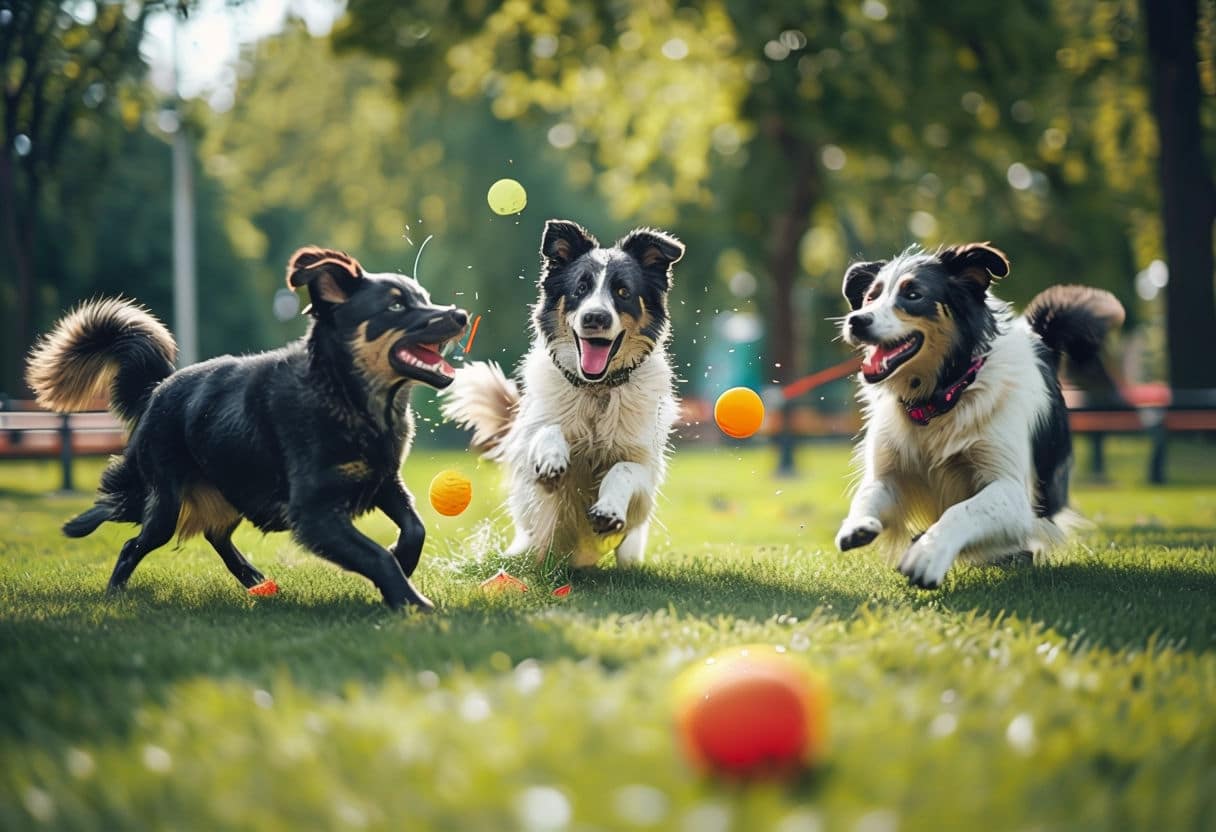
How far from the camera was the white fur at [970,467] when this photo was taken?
4879 mm

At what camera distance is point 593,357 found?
5230mm

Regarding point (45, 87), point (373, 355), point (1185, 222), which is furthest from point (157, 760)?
point (1185, 222)

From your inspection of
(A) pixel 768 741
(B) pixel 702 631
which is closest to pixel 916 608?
(B) pixel 702 631

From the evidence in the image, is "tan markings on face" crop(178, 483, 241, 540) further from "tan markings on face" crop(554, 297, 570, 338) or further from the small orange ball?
"tan markings on face" crop(554, 297, 570, 338)

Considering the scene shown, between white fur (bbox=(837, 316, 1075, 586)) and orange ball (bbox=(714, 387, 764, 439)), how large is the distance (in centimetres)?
86

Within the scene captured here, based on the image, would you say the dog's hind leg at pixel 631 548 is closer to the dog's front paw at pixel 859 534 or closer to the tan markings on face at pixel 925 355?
the dog's front paw at pixel 859 534

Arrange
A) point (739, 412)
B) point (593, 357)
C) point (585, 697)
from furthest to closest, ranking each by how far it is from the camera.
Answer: point (739, 412) → point (593, 357) → point (585, 697)

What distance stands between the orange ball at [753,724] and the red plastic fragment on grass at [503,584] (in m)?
2.40

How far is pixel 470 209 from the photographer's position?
30.0 meters

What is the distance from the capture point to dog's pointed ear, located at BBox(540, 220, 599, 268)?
215 inches

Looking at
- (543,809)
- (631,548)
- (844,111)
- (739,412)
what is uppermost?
(844,111)

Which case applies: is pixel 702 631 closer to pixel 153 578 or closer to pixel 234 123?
pixel 153 578

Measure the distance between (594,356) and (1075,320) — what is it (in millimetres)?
2848

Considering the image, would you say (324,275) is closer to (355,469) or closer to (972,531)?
(355,469)
